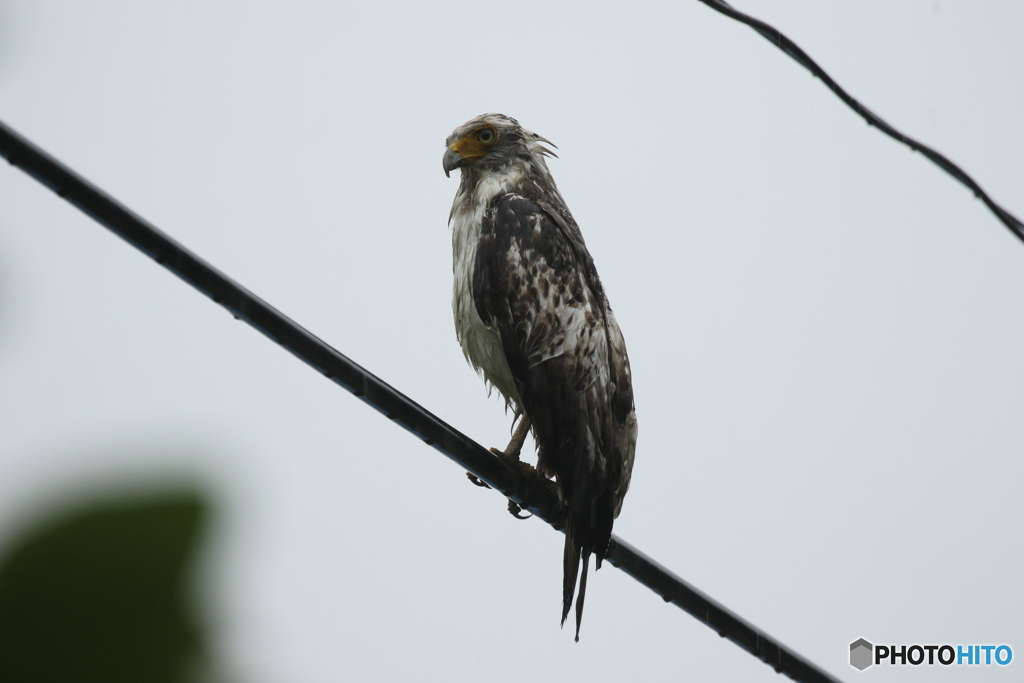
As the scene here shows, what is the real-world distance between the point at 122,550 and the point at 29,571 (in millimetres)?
47

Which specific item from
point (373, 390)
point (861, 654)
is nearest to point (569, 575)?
point (373, 390)

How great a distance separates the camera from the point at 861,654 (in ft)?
24.9

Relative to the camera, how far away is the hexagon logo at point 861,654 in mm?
7466

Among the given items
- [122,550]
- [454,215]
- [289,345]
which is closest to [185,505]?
[122,550]

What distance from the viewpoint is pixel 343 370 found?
3.20m

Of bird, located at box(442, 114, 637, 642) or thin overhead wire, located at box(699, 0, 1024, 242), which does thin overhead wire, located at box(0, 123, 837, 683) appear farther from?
thin overhead wire, located at box(699, 0, 1024, 242)

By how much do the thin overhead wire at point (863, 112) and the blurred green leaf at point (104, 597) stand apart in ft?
13.5

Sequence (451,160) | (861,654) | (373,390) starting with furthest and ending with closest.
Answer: (861,654)
(451,160)
(373,390)

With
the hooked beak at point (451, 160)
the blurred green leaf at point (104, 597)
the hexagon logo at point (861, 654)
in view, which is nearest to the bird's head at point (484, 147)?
the hooked beak at point (451, 160)

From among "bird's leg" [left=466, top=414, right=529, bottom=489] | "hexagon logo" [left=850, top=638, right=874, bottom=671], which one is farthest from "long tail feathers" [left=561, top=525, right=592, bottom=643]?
"hexagon logo" [left=850, top=638, right=874, bottom=671]

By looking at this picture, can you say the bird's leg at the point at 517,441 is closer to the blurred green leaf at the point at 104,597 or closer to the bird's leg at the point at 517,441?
the bird's leg at the point at 517,441

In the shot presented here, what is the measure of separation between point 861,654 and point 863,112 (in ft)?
16.1

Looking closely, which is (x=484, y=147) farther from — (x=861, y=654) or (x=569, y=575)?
(x=861, y=654)

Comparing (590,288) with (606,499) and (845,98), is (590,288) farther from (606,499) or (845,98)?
(845,98)
